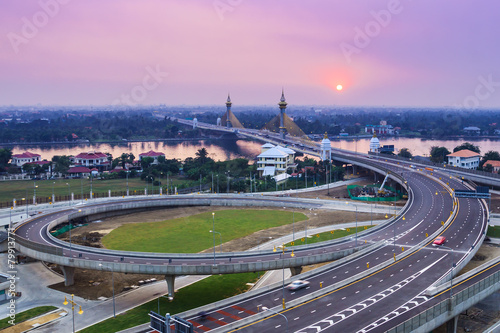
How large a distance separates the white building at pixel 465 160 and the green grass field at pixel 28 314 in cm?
10832

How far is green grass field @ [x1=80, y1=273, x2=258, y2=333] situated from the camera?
4122 cm

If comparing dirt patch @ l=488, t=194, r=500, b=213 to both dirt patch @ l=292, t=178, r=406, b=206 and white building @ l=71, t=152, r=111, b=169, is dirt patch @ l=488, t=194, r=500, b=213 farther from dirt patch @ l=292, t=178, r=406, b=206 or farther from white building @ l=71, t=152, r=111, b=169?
white building @ l=71, t=152, r=111, b=169

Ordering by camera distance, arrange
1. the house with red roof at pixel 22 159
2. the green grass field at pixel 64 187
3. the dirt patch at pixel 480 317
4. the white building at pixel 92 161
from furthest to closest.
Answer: the house with red roof at pixel 22 159 → the white building at pixel 92 161 → the green grass field at pixel 64 187 → the dirt patch at pixel 480 317

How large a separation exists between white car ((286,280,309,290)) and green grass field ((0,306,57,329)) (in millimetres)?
20806

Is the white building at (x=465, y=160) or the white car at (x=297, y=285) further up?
the white building at (x=465, y=160)

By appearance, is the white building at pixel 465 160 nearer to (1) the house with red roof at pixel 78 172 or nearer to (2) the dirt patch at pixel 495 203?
(2) the dirt patch at pixel 495 203

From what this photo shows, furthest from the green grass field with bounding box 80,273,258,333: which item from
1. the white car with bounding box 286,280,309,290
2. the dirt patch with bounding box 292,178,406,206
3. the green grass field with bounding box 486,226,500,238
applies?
the dirt patch with bounding box 292,178,406,206

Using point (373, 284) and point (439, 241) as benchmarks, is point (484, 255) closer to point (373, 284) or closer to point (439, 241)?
point (439, 241)

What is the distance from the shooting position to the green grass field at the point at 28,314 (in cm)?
4212

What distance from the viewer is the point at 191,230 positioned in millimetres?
71938

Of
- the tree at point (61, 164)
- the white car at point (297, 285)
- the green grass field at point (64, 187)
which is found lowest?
the white car at point (297, 285)

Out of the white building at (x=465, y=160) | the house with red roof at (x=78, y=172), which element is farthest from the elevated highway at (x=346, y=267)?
the white building at (x=465, y=160)

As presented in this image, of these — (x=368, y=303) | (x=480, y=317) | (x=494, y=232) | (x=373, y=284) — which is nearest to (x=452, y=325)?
(x=480, y=317)

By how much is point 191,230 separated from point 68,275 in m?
23.4
